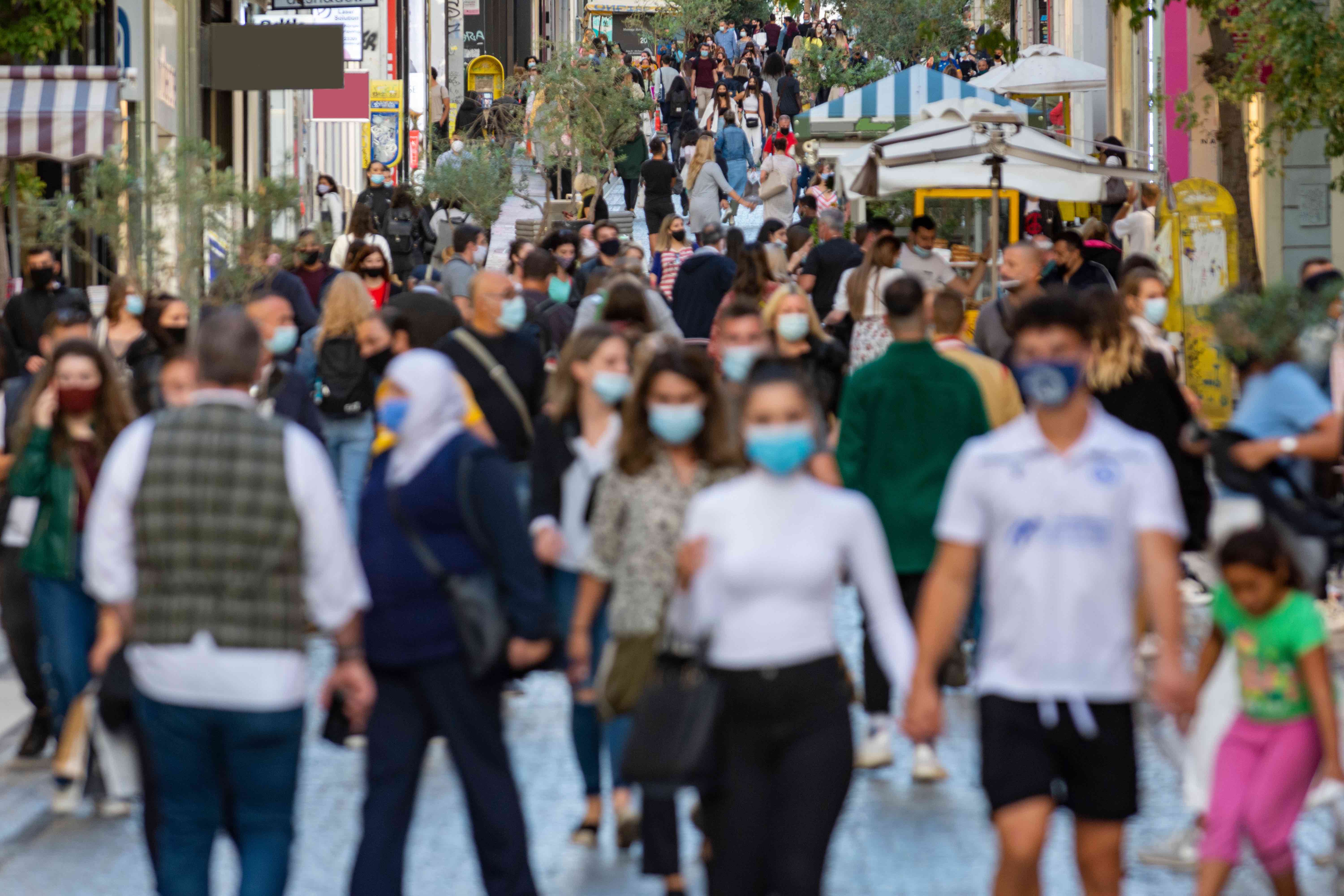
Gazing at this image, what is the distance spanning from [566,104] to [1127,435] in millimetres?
30977

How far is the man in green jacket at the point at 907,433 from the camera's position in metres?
8.13

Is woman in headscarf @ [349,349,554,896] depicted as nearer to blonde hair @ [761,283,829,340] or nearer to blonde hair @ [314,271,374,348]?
blonde hair @ [761,283,829,340]

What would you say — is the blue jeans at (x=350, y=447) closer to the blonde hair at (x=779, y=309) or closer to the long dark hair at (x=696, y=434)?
the blonde hair at (x=779, y=309)

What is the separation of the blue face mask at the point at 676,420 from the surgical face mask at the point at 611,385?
109cm

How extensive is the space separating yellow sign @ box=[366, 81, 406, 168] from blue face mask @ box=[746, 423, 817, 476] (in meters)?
36.5

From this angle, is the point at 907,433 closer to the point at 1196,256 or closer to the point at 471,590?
the point at 471,590

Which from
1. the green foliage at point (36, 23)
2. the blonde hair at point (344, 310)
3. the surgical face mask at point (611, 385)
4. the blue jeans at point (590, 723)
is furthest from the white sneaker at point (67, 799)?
the green foliage at point (36, 23)

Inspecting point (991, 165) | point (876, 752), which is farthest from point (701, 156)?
point (876, 752)

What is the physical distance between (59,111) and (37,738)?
1025 centimetres

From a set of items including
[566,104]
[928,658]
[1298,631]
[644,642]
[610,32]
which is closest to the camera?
[928,658]

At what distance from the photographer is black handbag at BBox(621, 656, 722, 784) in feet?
16.6

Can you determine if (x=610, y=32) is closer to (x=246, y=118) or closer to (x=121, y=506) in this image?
(x=246, y=118)

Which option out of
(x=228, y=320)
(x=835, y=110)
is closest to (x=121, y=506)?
(x=228, y=320)

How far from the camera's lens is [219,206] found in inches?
679
